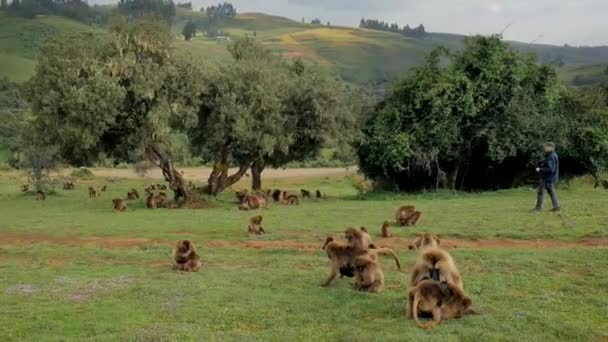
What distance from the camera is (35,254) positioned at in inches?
712

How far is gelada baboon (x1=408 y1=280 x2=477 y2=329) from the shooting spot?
10.1 metres

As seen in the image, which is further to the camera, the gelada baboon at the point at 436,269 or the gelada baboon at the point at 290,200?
the gelada baboon at the point at 290,200

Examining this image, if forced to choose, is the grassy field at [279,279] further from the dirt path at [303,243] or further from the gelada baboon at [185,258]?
the gelada baboon at [185,258]

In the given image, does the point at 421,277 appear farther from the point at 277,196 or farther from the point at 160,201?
the point at 277,196

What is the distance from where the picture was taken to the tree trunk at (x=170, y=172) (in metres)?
32.2

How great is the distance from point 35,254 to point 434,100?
23.8 metres

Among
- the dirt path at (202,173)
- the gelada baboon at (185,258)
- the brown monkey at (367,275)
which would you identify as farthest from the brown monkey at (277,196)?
the dirt path at (202,173)

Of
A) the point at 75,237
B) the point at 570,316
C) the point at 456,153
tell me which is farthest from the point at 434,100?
the point at 570,316

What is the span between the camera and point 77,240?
2089 centimetres

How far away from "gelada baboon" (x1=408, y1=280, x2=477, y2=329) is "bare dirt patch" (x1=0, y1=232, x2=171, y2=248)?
35.8 ft

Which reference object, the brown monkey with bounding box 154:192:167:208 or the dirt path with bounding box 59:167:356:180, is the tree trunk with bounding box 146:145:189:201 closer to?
the brown monkey with bounding box 154:192:167:208

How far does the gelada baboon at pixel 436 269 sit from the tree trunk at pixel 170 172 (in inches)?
899

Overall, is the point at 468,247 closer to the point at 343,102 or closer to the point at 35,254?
the point at 35,254

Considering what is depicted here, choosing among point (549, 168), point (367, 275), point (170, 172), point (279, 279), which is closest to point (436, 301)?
point (367, 275)
